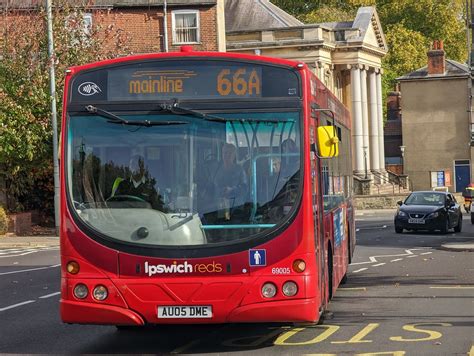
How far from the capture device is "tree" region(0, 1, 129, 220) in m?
40.9

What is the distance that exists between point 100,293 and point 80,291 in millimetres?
210

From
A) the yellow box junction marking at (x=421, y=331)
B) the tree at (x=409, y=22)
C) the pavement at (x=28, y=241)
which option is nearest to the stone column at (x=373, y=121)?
the tree at (x=409, y=22)

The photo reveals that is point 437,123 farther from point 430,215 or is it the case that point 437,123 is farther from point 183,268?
point 183,268

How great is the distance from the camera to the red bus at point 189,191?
1174cm

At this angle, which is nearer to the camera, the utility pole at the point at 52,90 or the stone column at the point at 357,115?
the utility pole at the point at 52,90

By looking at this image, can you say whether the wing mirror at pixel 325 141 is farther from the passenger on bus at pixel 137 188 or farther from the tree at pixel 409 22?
the tree at pixel 409 22

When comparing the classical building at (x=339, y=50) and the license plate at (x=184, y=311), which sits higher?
the classical building at (x=339, y=50)

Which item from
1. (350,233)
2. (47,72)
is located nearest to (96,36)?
(47,72)

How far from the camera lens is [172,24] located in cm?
5647

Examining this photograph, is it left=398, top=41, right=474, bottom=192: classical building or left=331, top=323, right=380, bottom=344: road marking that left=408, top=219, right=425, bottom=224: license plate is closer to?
left=331, top=323, right=380, bottom=344: road marking

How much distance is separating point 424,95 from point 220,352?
76.3 meters

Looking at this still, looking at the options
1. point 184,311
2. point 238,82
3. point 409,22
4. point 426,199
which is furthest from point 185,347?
point 409,22

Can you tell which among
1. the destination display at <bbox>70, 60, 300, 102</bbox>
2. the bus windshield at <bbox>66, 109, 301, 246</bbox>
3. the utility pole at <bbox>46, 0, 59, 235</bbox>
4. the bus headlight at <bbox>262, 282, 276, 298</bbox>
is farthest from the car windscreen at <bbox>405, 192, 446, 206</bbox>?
the bus headlight at <bbox>262, 282, 276, 298</bbox>

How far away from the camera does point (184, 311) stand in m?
11.7
